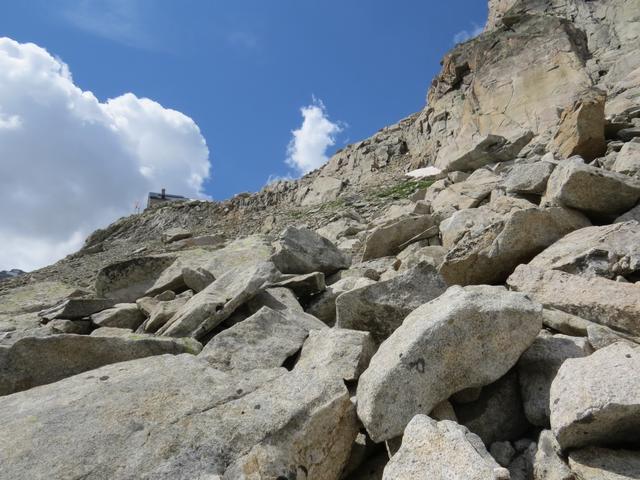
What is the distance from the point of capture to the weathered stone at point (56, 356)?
4223mm

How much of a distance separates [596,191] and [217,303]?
203 inches

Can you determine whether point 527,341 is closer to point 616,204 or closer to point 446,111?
point 616,204

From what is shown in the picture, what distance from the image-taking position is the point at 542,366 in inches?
130

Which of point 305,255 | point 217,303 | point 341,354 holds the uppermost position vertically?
point 305,255

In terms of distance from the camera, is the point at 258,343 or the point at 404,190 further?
the point at 404,190

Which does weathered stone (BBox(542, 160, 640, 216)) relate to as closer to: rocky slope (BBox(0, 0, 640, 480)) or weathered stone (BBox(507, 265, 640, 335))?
rocky slope (BBox(0, 0, 640, 480))

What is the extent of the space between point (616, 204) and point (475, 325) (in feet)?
13.9

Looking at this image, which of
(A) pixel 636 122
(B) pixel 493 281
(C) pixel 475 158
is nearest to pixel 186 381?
(B) pixel 493 281

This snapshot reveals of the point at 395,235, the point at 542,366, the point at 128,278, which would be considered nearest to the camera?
the point at 542,366

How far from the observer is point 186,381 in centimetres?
350

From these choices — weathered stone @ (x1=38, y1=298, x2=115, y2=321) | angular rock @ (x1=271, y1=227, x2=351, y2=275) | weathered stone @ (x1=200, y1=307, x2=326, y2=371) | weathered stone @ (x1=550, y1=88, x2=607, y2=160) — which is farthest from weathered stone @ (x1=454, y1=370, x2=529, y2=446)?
weathered stone @ (x1=550, y1=88, x2=607, y2=160)

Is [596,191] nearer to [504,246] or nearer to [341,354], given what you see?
[504,246]

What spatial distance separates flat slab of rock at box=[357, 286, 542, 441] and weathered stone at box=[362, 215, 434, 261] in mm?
5686

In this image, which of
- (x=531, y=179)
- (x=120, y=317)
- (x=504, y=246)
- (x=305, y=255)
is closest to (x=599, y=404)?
(x=504, y=246)
